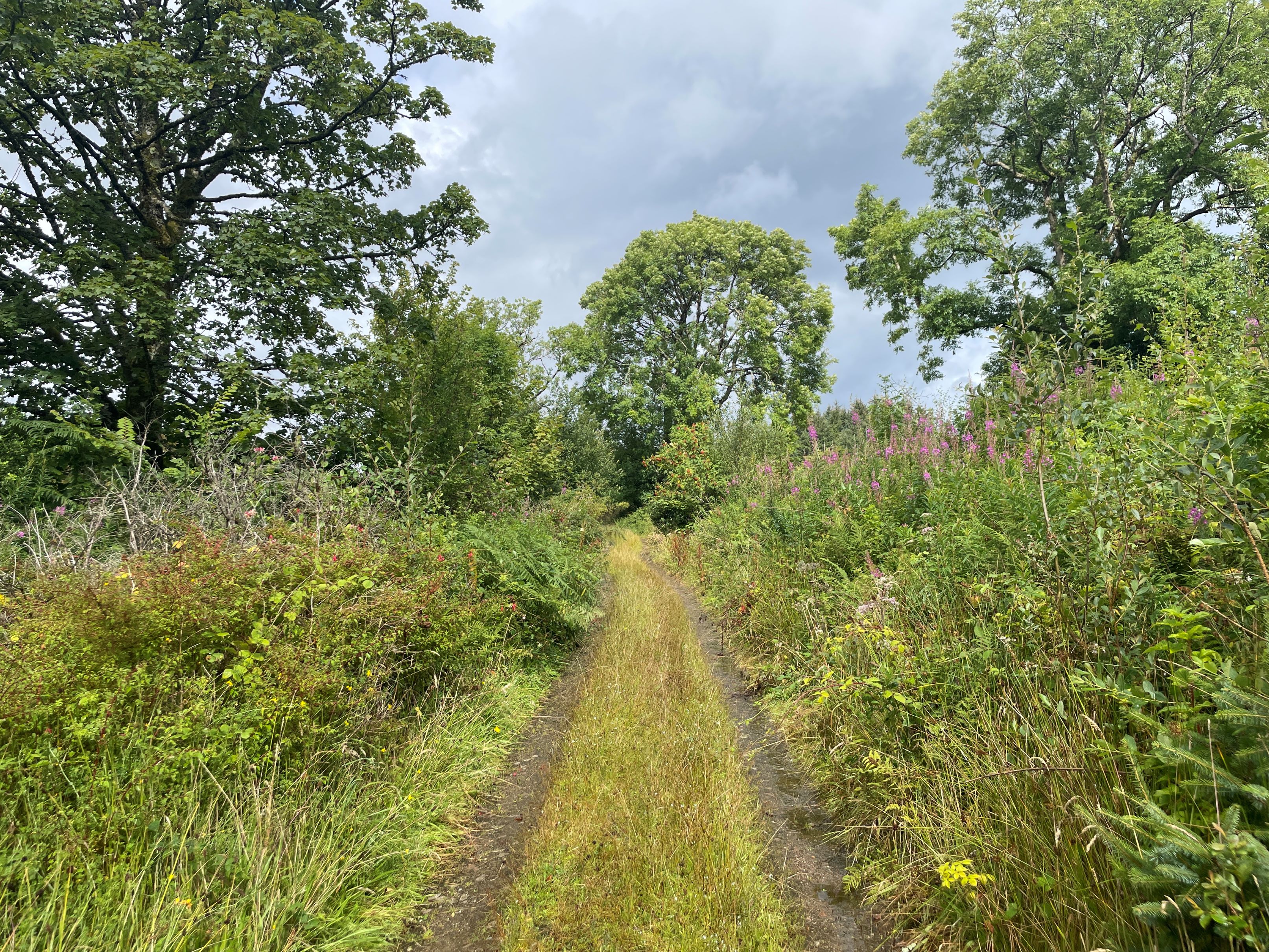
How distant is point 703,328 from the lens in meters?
26.0

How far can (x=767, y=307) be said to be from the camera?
24.9 m

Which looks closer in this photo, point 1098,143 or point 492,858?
point 492,858

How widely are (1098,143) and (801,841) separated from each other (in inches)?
945

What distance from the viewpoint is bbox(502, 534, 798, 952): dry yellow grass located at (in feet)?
8.50

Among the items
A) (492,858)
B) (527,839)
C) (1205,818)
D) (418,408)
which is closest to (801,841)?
(527,839)

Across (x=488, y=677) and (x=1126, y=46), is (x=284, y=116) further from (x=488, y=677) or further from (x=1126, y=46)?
(x=1126, y=46)

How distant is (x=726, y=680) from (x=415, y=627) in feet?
11.3

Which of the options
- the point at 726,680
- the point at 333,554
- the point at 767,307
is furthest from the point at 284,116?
the point at 767,307

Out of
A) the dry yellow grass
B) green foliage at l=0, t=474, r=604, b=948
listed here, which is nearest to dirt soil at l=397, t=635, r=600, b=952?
the dry yellow grass

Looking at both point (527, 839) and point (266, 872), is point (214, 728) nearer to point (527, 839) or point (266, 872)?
point (266, 872)

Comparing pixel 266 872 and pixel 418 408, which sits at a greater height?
pixel 418 408

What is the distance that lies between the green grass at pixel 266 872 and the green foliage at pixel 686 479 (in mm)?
12974

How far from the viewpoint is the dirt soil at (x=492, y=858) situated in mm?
2650

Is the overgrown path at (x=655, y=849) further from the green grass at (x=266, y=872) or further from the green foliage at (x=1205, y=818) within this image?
the green foliage at (x=1205, y=818)
